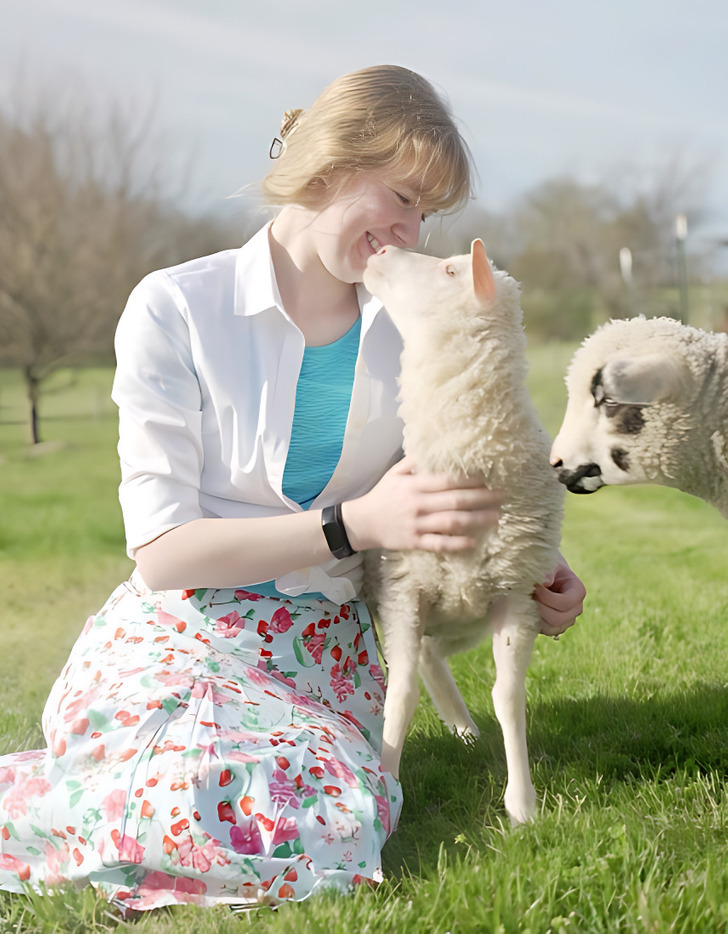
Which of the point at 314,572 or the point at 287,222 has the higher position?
the point at 287,222

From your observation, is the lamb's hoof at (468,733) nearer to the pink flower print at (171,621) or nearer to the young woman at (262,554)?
the young woman at (262,554)

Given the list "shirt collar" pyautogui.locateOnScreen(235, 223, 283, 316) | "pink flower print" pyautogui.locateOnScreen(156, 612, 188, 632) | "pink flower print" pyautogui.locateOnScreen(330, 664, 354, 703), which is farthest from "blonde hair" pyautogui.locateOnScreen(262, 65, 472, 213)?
"pink flower print" pyautogui.locateOnScreen(330, 664, 354, 703)

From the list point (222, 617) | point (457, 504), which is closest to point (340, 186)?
point (457, 504)

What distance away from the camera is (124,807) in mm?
2002

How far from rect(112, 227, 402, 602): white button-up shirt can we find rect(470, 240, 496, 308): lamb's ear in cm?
43

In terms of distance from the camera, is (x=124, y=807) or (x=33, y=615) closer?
(x=124, y=807)

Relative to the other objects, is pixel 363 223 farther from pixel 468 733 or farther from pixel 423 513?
pixel 468 733

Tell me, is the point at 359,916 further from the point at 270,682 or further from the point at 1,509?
the point at 1,509

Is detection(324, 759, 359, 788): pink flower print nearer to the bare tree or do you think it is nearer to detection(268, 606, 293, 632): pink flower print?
detection(268, 606, 293, 632): pink flower print

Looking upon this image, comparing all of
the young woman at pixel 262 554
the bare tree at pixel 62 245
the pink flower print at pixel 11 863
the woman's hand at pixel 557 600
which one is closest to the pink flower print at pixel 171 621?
the young woman at pixel 262 554

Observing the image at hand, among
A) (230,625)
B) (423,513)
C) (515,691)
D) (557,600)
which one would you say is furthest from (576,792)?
(230,625)

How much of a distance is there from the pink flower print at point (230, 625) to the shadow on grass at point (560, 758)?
667 mm

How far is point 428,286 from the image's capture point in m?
2.24

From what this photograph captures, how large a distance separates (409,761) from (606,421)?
4.18 ft
